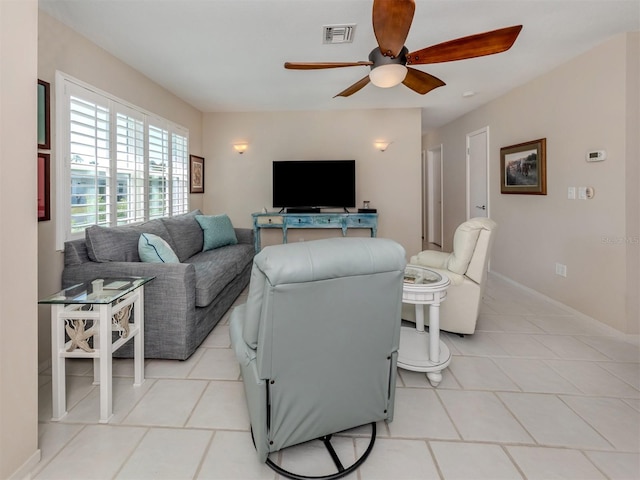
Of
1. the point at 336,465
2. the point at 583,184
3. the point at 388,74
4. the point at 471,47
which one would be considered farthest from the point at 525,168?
the point at 336,465

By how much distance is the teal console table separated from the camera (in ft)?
16.2

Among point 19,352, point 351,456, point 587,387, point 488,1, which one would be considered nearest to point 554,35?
point 488,1

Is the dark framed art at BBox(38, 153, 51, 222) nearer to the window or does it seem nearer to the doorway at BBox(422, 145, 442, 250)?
the window

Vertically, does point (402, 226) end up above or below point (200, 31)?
below

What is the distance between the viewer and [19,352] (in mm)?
1360

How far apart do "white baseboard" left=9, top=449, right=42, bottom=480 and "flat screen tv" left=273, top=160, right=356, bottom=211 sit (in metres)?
4.09

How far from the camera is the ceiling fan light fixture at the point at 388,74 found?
7.53 feet

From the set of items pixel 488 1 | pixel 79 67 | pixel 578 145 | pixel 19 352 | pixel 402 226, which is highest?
pixel 488 1

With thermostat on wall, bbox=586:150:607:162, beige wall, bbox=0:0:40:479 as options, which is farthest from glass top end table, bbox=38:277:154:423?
thermostat on wall, bbox=586:150:607:162

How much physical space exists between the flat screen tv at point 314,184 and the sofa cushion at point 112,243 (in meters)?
2.62

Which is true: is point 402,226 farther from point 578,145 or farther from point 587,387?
point 587,387

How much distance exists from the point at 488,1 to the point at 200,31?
2.16m

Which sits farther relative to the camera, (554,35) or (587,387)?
(554,35)

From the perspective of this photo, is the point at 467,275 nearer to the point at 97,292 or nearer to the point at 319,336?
the point at 319,336
